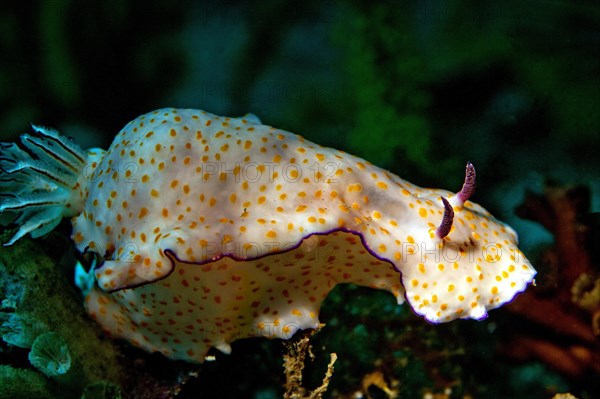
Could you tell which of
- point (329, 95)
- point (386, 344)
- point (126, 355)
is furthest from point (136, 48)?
point (386, 344)

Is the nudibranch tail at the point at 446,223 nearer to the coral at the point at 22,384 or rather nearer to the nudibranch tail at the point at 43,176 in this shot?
the nudibranch tail at the point at 43,176

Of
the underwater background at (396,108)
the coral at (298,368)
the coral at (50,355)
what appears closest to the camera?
the coral at (50,355)

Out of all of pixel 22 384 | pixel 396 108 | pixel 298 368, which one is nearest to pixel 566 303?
pixel 396 108

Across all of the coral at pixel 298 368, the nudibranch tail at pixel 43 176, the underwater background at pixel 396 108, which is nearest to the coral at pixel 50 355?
the nudibranch tail at pixel 43 176

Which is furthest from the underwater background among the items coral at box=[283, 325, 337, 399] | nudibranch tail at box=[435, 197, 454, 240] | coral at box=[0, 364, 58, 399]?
nudibranch tail at box=[435, 197, 454, 240]

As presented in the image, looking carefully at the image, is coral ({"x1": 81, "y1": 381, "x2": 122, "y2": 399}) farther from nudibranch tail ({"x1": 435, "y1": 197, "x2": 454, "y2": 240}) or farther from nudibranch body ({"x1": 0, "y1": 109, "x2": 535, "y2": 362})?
nudibranch tail ({"x1": 435, "y1": 197, "x2": 454, "y2": 240})

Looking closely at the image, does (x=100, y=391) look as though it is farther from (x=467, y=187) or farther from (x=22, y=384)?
(x=467, y=187)
